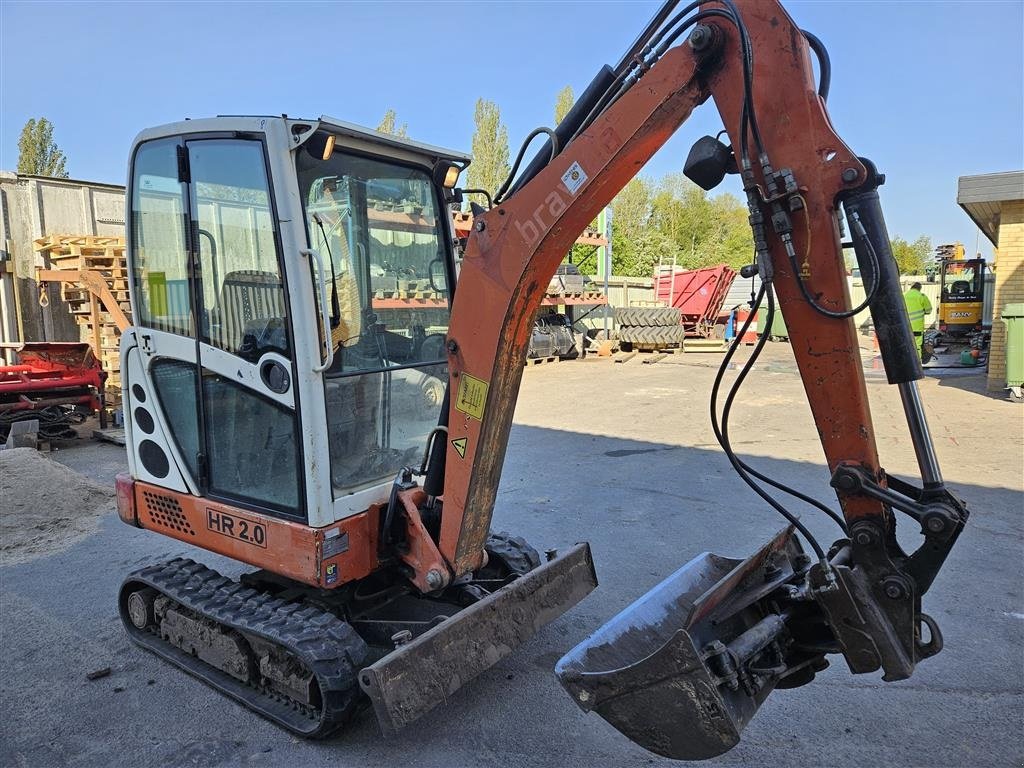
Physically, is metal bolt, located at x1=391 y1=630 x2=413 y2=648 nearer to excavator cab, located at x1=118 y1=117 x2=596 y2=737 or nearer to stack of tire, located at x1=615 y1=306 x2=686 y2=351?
excavator cab, located at x1=118 y1=117 x2=596 y2=737

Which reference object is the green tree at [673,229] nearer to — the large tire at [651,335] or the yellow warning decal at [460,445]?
the large tire at [651,335]

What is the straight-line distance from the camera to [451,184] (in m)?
3.83

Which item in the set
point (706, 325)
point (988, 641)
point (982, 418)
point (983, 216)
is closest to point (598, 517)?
point (988, 641)

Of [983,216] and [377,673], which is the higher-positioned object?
[983,216]

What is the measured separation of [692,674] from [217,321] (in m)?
2.55

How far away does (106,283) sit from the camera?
388 inches

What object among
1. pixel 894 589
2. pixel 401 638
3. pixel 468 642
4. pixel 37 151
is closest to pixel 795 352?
pixel 894 589

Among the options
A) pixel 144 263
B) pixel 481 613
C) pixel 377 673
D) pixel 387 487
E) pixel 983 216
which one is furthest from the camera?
pixel 983 216

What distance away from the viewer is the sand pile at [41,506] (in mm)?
5621

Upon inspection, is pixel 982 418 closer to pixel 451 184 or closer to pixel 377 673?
pixel 451 184

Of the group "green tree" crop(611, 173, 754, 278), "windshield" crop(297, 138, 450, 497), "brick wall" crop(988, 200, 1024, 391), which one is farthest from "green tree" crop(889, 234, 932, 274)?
"windshield" crop(297, 138, 450, 497)

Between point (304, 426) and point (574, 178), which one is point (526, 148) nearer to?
point (574, 178)

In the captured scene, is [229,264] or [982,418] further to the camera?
[982,418]

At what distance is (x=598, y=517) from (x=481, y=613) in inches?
118
